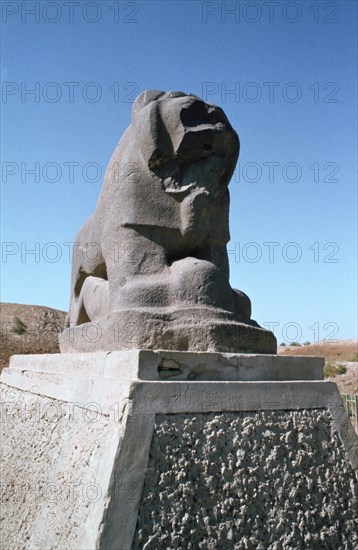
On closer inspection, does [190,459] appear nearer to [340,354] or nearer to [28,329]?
[28,329]

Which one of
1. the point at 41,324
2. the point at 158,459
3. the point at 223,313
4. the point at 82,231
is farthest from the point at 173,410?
the point at 41,324

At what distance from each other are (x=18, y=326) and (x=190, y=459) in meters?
8.13

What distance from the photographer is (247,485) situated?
205 centimetres

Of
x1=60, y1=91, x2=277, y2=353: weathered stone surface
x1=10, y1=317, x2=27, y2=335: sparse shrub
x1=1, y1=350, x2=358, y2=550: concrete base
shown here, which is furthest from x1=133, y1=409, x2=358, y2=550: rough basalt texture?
x1=10, y1=317, x2=27, y2=335: sparse shrub

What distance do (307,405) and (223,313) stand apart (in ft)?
1.88

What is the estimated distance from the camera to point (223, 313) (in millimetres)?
2520

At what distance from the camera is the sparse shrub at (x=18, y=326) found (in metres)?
9.48

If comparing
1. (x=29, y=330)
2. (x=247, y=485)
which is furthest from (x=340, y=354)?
(x=247, y=485)

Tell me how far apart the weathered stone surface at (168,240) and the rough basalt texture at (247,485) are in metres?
0.41

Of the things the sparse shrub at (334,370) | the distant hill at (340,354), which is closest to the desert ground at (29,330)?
the distant hill at (340,354)

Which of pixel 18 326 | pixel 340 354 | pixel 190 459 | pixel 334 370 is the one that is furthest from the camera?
pixel 340 354

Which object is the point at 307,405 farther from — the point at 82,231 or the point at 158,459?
the point at 82,231

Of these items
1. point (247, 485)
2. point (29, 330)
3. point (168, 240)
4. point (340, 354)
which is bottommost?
point (247, 485)

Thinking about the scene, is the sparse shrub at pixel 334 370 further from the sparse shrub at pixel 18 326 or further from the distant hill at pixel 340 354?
the sparse shrub at pixel 18 326
